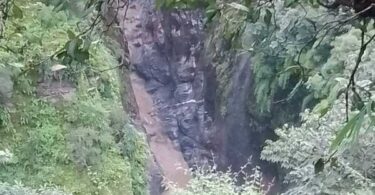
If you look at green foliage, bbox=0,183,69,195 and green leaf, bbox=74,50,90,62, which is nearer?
green leaf, bbox=74,50,90,62

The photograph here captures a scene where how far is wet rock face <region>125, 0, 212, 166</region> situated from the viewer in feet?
28.9

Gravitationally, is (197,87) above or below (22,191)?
below

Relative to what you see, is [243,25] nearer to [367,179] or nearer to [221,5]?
[221,5]

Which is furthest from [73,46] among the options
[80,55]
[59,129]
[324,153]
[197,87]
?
[197,87]

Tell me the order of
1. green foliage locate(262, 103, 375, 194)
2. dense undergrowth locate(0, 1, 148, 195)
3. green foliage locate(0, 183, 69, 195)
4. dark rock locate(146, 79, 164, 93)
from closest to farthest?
green foliage locate(0, 183, 69, 195)
green foliage locate(262, 103, 375, 194)
dense undergrowth locate(0, 1, 148, 195)
dark rock locate(146, 79, 164, 93)

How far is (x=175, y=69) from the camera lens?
9.38m

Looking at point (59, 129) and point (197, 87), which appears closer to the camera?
point (59, 129)

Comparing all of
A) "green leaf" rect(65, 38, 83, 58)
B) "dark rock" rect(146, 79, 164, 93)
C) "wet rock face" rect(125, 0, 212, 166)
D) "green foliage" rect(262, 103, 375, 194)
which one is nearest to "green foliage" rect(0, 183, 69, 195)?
"green foliage" rect(262, 103, 375, 194)

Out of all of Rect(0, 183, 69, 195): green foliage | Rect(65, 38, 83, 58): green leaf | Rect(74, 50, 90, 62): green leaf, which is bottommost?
Rect(0, 183, 69, 195): green foliage

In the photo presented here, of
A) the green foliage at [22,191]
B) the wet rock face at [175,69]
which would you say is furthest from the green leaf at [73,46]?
the wet rock face at [175,69]

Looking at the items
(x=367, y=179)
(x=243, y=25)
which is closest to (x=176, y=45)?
(x=367, y=179)

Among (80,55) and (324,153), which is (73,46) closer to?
(80,55)

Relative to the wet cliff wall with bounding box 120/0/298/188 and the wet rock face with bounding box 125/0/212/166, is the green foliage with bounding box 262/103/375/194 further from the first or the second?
the wet rock face with bounding box 125/0/212/166

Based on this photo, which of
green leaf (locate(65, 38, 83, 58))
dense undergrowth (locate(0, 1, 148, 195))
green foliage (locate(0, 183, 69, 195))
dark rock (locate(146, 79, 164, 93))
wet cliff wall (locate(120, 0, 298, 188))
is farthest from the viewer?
dark rock (locate(146, 79, 164, 93))
